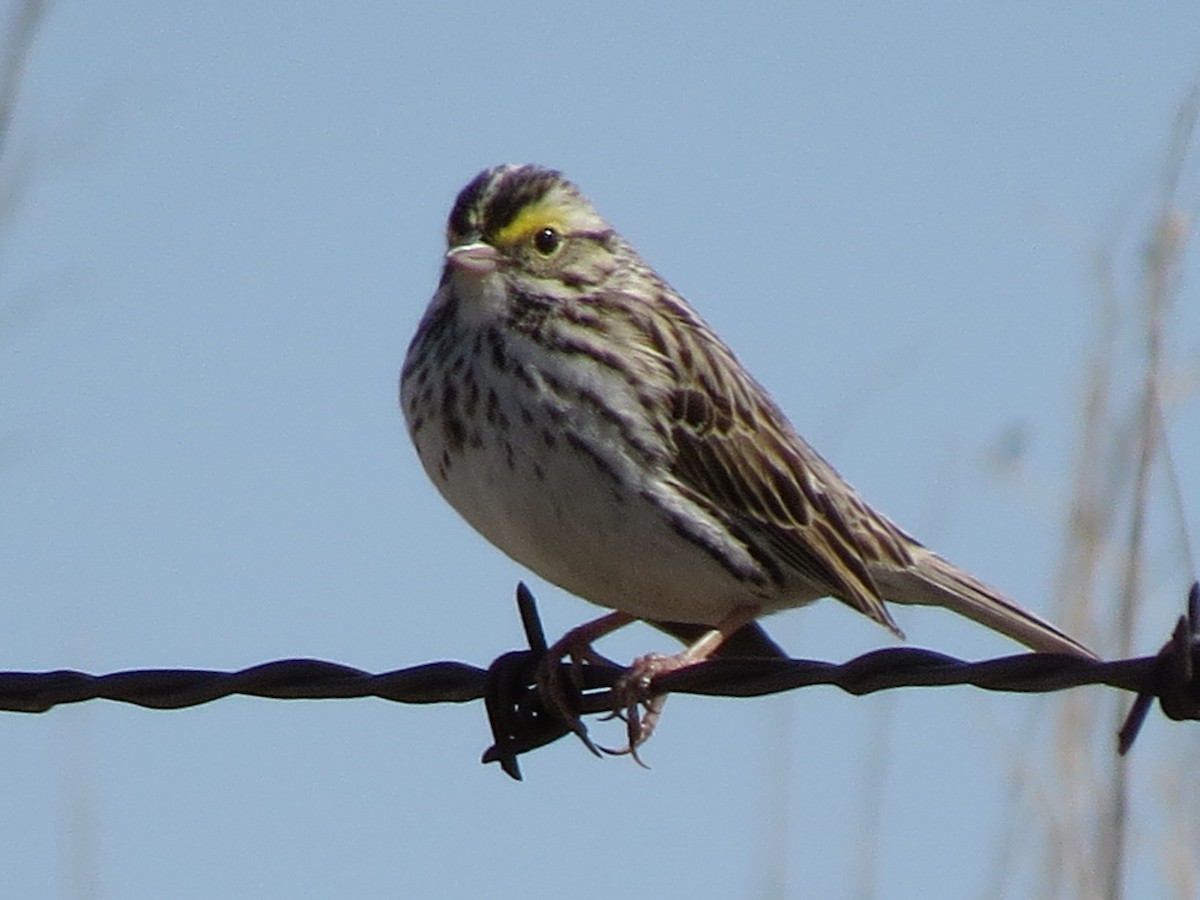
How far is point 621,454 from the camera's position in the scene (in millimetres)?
5832

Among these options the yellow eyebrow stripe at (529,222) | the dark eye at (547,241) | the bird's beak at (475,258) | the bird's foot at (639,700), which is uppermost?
the yellow eyebrow stripe at (529,222)

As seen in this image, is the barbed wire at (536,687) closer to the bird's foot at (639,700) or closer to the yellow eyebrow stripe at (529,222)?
the bird's foot at (639,700)

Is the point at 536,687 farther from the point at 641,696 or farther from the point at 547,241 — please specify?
the point at 547,241

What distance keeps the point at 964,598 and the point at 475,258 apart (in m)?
1.58

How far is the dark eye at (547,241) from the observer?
6.41 m

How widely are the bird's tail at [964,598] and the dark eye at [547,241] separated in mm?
1264

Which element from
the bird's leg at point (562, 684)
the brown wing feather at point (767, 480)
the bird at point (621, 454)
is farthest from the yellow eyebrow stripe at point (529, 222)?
the bird's leg at point (562, 684)

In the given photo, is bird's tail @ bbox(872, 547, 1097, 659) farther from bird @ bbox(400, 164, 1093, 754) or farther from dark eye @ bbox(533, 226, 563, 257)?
dark eye @ bbox(533, 226, 563, 257)

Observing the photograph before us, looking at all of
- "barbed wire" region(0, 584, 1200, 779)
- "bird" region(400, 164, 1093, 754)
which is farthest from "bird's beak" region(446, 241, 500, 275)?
"barbed wire" region(0, 584, 1200, 779)

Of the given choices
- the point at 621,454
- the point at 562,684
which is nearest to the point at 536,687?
the point at 562,684

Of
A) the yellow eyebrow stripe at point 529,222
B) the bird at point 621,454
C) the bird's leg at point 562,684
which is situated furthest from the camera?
the yellow eyebrow stripe at point 529,222

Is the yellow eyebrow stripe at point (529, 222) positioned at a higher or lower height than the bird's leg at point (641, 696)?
higher

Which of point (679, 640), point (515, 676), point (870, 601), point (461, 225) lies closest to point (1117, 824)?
point (870, 601)

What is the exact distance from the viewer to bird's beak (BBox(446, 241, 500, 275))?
20.2 feet
